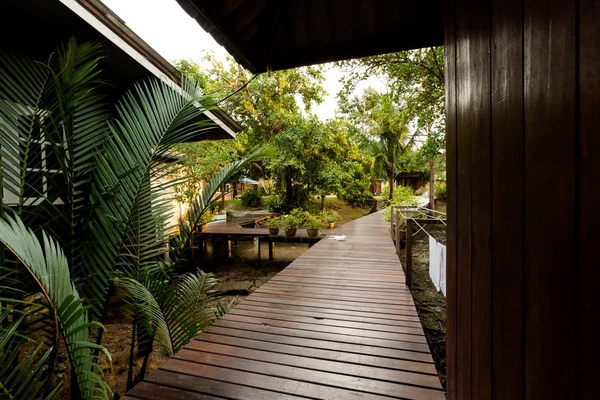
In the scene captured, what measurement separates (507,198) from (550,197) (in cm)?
21

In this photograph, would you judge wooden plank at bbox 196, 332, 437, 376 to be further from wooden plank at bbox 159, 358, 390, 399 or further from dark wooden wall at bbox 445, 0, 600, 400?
dark wooden wall at bbox 445, 0, 600, 400

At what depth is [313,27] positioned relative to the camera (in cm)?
228

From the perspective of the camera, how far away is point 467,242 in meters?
1.12

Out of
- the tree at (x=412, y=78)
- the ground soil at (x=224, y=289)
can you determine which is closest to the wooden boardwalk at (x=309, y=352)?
the ground soil at (x=224, y=289)

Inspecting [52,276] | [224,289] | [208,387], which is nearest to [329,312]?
[208,387]

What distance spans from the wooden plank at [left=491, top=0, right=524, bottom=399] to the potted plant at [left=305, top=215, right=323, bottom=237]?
7340 millimetres

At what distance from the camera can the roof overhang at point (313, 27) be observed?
2.01 m

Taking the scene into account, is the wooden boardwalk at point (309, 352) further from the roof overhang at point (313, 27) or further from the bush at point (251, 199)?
the bush at point (251, 199)

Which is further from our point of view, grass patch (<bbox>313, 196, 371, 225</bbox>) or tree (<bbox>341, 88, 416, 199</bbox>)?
grass patch (<bbox>313, 196, 371, 225</bbox>)

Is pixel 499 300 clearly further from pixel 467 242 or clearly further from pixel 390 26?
pixel 390 26

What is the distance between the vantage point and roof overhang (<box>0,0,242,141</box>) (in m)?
2.46

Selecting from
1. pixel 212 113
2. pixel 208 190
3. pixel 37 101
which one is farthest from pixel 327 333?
pixel 212 113

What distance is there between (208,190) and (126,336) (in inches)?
135

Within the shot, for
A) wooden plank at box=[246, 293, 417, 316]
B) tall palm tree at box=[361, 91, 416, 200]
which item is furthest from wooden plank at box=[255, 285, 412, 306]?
tall palm tree at box=[361, 91, 416, 200]
